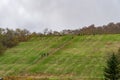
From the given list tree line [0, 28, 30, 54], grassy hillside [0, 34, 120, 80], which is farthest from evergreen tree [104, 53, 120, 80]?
tree line [0, 28, 30, 54]

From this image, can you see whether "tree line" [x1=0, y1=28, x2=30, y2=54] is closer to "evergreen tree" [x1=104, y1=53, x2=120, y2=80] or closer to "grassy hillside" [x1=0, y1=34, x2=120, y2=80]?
"grassy hillside" [x1=0, y1=34, x2=120, y2=80]

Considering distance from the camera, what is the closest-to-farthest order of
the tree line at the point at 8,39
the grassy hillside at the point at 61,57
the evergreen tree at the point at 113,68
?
the evergreen tree at the point at 113,68, the grassy hillside at the point at 61,57, the tree line at the point at 8,39

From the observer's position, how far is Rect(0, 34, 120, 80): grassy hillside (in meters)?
69.2

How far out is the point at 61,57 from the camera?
273 feet

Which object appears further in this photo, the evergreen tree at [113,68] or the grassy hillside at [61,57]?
the grassy hillside at [61,57]

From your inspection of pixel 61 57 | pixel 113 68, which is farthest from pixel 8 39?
pixel 113 68

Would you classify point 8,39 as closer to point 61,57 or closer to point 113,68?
point 61,57

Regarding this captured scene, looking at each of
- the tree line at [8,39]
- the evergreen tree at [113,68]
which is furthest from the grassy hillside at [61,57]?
the evergreen tree at [113,68]

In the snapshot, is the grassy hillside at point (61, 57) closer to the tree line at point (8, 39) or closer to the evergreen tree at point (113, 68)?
the tree line at point (8, 39)

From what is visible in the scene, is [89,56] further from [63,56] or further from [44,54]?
[44,54]

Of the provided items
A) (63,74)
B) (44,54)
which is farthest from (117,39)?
(63,74)

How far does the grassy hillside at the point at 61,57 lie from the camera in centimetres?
6919

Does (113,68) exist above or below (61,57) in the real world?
above

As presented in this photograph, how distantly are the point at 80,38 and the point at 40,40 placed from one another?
14651 mm
